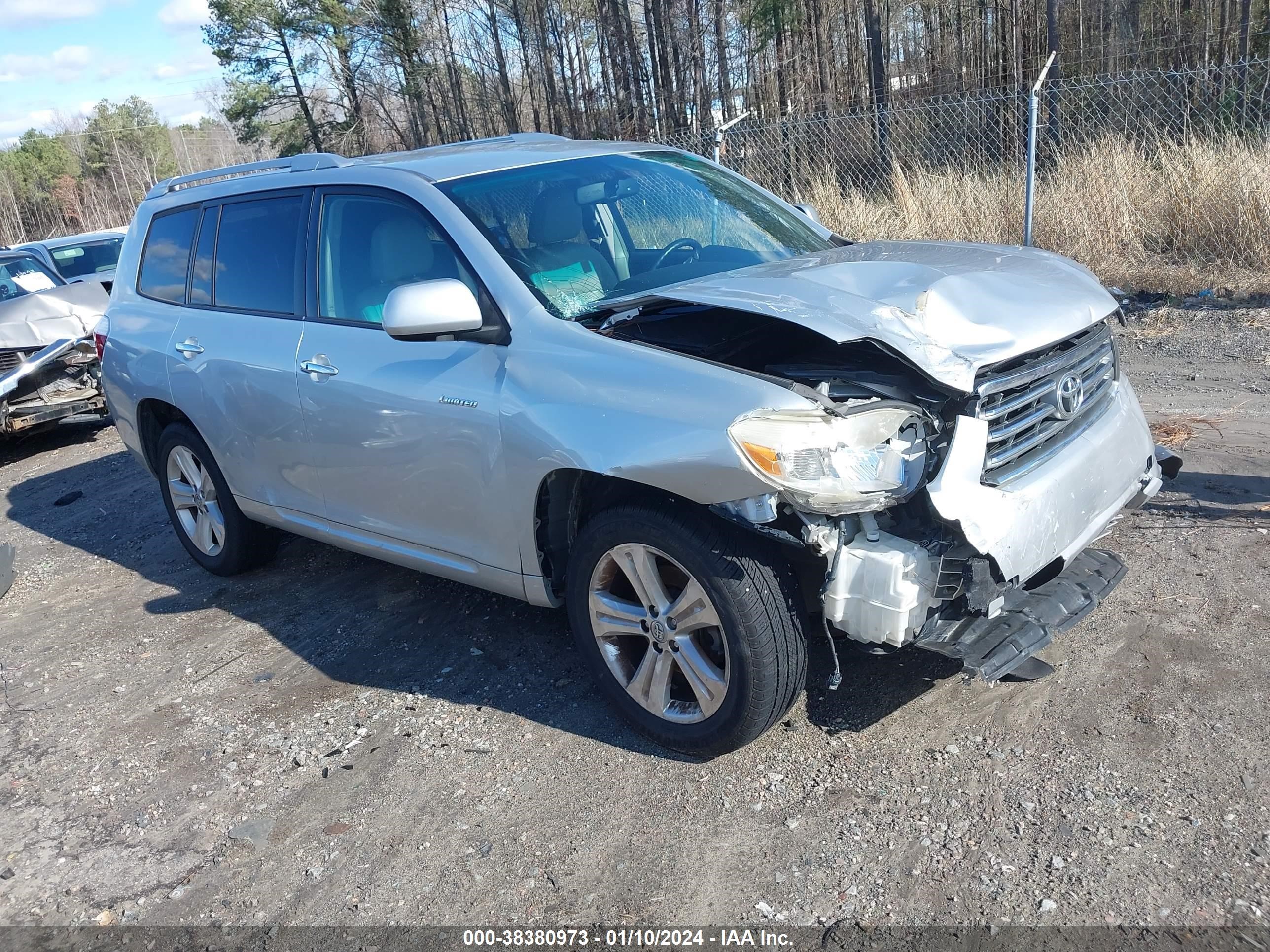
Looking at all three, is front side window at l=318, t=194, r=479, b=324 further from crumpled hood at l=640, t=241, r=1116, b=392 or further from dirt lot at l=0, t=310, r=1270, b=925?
dirt lot at l=0, t=310, r=1270, b=925

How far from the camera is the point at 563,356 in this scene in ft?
11.0

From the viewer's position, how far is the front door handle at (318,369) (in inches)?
161

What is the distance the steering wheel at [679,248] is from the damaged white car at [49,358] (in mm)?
6595

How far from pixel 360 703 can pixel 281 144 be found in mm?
→ 35613

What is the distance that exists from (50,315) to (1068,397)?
912 centimetres

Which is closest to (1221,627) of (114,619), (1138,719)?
(1138,719)

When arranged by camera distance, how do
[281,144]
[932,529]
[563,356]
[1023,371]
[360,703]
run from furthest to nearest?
[281,144] < [360,703] < [563,356] < [1023,371] < [932,529]

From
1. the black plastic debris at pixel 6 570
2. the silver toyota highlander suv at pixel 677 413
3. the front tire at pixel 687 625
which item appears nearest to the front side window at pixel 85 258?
the black plastic debris at pixel 6 570

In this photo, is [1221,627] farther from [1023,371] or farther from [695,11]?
[695,11]

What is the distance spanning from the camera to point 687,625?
10.4 feet

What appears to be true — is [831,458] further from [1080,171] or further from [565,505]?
[1080,171]

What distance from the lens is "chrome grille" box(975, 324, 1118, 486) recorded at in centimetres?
299

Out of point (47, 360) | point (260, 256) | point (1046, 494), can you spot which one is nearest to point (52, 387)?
point (47, 360)

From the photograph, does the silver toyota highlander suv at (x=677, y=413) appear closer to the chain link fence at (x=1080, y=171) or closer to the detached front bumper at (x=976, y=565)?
the detached front bumper at (x=976, y=565)
